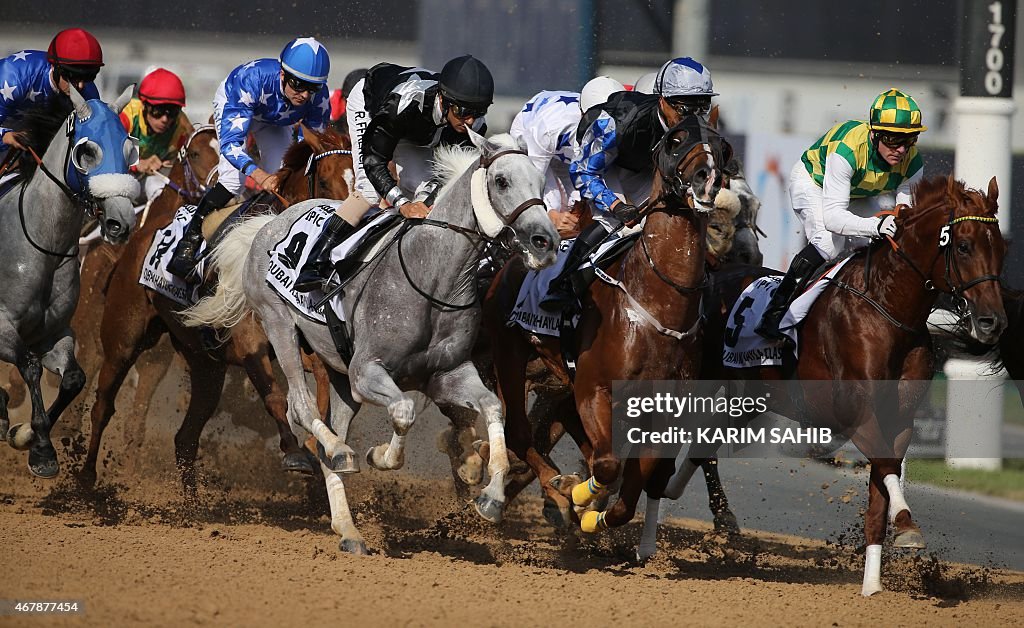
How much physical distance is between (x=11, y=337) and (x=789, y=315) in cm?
430

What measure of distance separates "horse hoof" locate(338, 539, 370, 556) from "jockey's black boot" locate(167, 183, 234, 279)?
2450 mm

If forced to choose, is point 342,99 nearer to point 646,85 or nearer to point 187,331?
point 187,331

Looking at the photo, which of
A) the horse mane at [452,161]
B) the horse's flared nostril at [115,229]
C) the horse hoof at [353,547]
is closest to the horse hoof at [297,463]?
the horse hoof at [353,547]

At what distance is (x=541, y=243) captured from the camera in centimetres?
584

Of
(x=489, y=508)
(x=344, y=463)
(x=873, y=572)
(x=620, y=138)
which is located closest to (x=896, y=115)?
(x=620, y=138)

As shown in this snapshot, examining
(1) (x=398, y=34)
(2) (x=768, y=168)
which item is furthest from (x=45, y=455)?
(1) (x=398, y=34)

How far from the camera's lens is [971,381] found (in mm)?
10250

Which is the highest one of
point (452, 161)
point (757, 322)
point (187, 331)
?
point (452, 161)

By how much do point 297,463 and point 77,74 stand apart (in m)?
2.62

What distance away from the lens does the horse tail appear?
7.80 m

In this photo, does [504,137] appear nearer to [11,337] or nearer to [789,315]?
[789,315]

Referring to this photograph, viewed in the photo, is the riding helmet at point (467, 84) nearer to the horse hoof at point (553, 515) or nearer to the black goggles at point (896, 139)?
the black goggles at point (896, 139)

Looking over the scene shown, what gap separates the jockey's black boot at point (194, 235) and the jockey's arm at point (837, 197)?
3827mm

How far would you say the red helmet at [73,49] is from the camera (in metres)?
7.68
